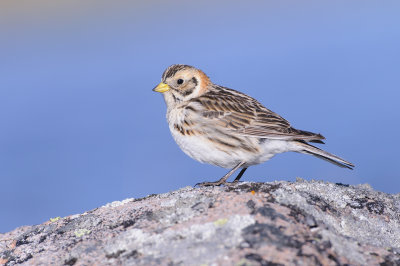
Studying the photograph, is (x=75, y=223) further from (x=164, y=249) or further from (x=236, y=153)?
(x=236, y=153)

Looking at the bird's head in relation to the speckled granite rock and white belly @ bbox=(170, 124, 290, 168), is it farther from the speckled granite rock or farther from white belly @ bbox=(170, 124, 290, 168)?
the speckled granite rock

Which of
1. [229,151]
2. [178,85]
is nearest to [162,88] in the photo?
[178,85]

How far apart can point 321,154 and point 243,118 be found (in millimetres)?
1433

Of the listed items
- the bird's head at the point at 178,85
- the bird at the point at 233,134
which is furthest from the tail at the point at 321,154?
the bird's head at the point at 178,85

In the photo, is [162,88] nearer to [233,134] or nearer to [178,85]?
[178,85]

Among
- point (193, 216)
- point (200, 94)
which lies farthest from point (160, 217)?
point (200, 94)

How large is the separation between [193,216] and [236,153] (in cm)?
297

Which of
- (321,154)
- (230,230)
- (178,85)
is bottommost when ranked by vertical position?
(230,230)

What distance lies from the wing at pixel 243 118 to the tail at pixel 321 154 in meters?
0.16

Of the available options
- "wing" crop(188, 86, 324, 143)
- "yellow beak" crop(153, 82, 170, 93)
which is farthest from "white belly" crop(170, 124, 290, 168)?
"yellow beak" crop(153, 82, 170, 93)

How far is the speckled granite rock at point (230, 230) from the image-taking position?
15.7 feet

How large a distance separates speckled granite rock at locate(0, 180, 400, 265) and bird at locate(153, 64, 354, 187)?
4.07ft

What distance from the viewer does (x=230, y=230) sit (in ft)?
16.5

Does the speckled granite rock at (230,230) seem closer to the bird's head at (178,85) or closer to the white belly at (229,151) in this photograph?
the white belly at (229,151)
